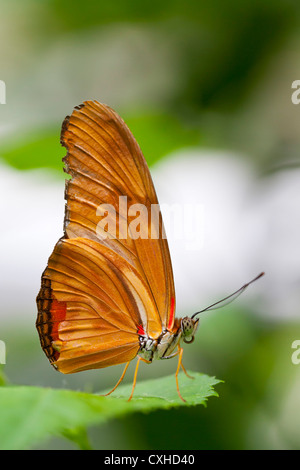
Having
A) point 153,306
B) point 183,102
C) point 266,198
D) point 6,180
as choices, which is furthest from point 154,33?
point 153,306

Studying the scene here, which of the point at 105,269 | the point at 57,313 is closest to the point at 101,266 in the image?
the point at 105,269

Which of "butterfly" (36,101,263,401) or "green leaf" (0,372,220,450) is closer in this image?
"green leaf" (0,372,220,450)

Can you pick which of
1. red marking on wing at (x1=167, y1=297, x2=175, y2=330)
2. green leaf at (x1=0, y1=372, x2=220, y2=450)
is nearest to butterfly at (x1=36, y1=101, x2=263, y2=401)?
red marking on wing at (x1=167, y1=297, x2=175, y2=330)

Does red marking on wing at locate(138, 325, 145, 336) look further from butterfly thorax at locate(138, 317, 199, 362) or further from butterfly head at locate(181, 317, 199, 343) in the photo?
butterfly head at locate(181, 317, 199, 343)

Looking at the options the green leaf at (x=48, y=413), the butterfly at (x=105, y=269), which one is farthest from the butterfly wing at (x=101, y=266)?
the green leaf at (x=48, y=413)

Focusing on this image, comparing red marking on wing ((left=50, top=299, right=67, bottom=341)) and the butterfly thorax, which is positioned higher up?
red marking on wing ((left=50, top=299, right=67, bottom=341))

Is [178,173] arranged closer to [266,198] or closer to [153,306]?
[266,198]

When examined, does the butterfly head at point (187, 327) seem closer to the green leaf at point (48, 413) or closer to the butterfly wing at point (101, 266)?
the butterfly wing at point (101, 266)
